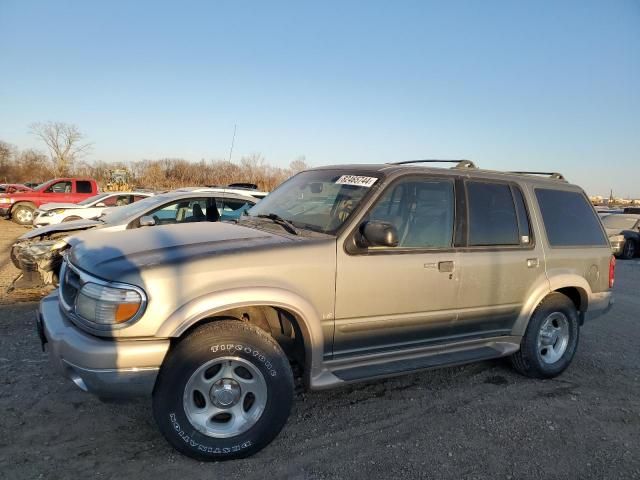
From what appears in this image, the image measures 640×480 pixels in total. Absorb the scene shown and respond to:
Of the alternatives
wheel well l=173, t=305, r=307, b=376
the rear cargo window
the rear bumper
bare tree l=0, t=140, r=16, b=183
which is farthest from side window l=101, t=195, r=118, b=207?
bare tree l=0, t=140, r=16, b=183

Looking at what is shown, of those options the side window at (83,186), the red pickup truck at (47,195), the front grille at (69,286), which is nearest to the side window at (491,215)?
the front grille at (69,286)

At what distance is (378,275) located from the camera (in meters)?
3.29

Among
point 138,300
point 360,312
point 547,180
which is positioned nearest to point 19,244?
point 138,300

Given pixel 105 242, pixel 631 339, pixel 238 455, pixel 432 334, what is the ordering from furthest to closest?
pixel 631 339, pixel 432 334, pixel 105 242, pixel 238 455

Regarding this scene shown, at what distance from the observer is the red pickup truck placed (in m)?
17.4

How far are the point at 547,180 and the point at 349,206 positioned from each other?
7.76ft

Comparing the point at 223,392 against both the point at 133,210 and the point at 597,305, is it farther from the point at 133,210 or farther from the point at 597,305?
the point at 133,210

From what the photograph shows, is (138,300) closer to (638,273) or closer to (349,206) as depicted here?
(349,206)

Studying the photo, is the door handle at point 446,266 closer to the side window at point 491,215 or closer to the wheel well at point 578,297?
the side window at point 491,215

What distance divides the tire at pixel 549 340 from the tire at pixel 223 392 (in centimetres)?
251

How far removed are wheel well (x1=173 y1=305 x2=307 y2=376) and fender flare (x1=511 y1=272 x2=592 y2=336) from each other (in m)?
2.06

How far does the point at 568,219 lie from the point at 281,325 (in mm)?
A: 3131

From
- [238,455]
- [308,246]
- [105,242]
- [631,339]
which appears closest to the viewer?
[238,455]

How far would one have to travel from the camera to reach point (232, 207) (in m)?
8.15
